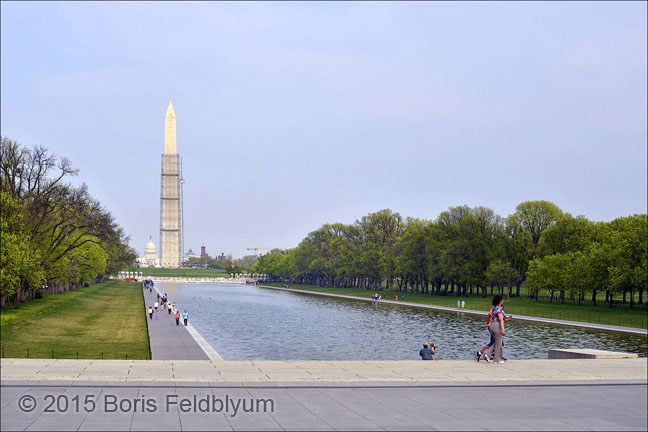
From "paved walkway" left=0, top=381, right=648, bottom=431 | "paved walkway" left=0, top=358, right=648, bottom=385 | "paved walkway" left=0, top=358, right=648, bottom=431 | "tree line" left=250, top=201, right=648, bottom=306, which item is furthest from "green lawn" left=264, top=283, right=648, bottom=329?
"paved walkway" left=0, top=381, right=648, bottom=431

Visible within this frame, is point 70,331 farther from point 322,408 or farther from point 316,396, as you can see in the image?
point 322,408

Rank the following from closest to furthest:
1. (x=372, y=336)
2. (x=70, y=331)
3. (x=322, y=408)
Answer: (x=322, y=408) → (x=70, y=331) → (x=372, y=336)

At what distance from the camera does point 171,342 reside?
4278cm

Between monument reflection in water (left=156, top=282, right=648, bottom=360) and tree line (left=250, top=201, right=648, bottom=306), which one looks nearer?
monument reflection in water (left=156, top=282, right=648, bottom=360)

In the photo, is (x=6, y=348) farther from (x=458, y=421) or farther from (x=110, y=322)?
(x=458, y=421)

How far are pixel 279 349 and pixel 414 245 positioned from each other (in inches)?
3105

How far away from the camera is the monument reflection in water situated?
139 feet

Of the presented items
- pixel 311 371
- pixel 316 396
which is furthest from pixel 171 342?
pixel 316 396

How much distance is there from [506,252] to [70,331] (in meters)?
79.3

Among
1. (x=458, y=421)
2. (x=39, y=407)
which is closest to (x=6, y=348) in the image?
(x=39, y=407)

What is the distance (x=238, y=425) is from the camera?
1207 cm

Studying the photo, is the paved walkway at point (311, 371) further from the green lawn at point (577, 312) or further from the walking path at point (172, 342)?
the green lawn at point (577, 312)

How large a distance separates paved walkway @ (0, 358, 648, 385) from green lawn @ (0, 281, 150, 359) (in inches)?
503

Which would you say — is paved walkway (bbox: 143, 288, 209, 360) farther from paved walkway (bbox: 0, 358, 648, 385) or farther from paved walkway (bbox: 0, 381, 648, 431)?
paved walkway (bbox: 0, 381, 648, 431)
